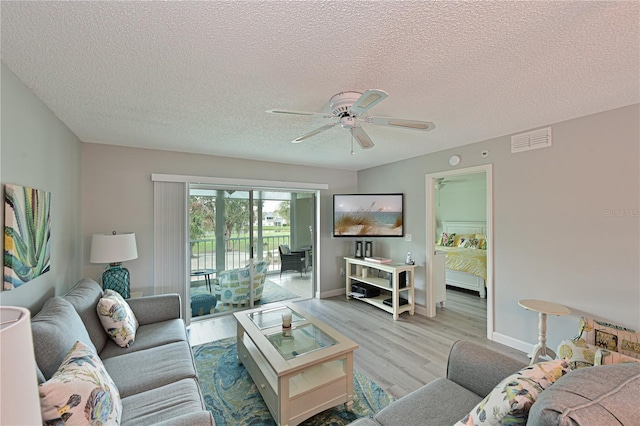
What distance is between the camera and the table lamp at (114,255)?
9.06ft

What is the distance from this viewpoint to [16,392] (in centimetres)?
64

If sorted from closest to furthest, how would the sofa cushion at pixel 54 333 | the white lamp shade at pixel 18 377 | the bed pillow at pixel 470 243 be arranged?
1. the white lamp shade at pixel 18 377
2. the sofa cushion at pixel 54 333
3. the bed pillow at pixel 470 243

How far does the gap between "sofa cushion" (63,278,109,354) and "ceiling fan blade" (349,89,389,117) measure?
2.39m

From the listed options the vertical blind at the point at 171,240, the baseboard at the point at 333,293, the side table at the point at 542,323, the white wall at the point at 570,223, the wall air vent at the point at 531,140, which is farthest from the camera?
the baseboard at the point at 333,293

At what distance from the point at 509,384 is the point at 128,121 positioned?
3.31 m

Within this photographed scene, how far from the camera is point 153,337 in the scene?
2.21 meters

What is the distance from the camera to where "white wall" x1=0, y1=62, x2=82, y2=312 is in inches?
61.7

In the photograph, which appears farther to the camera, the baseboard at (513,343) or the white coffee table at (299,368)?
the baseboard at (513,343)

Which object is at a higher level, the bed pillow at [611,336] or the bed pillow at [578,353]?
the bed pillow at [611,336]

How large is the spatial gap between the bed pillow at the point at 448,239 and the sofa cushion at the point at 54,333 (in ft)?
19.9

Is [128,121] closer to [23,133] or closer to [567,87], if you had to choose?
[23,133]

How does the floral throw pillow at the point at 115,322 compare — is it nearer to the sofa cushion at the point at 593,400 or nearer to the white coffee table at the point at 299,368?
the white coffee table at the point at 299,368

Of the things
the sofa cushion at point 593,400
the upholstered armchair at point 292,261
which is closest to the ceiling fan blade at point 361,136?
the sofa cushion at point 593,400

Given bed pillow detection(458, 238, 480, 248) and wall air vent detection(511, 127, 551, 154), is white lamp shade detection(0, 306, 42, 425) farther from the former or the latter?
bed pillow detection(458, 238, 480, 248)
